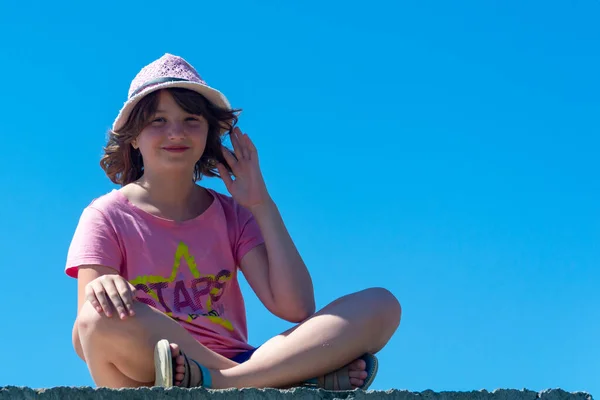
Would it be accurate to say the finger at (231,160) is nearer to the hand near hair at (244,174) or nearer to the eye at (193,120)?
the hand near hair at (244,174)

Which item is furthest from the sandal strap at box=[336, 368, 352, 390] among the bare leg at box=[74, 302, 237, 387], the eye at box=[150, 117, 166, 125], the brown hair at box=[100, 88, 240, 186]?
the eye at box=[150, 117, 166, 125]

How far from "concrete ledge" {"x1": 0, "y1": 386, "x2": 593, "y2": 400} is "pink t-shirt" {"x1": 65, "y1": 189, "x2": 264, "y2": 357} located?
97cm

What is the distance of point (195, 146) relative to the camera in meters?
3.95

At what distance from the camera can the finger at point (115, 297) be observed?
10.2 feet

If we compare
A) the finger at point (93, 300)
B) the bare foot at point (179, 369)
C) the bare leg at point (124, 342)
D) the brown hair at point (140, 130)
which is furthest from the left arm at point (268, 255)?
the finger at point (93, 300)

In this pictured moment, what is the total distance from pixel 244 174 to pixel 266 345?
0.91m

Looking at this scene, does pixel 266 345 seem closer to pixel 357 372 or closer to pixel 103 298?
pixel 357 372

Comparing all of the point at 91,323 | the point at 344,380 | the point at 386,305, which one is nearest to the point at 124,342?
the point at 91,323

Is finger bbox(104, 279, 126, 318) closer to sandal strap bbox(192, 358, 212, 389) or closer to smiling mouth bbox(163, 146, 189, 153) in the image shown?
sandal strap bbox(192, 358, 212, 389)

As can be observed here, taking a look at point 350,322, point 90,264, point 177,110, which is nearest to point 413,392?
point 350,322

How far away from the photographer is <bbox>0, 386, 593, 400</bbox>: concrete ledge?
2.51 meters

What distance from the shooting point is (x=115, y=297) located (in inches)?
124

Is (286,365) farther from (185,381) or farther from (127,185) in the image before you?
(127,185)

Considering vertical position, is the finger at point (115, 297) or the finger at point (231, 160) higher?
the finger at point (231, 160)
